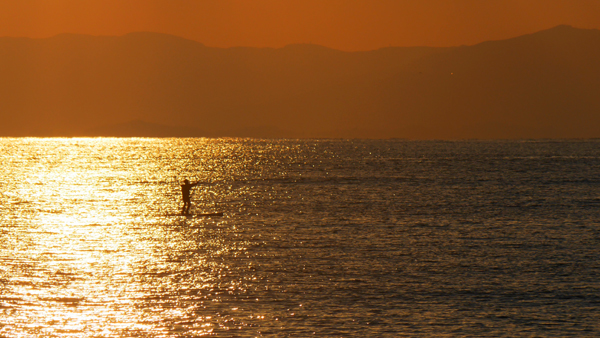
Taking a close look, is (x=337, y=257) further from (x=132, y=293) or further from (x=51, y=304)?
(x=51, y=304)

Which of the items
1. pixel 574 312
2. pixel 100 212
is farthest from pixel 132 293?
pixel 100 212

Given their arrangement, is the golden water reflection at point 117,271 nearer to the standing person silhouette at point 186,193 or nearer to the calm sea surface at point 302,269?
the calm sea surface at point 302,269

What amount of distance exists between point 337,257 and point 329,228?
1373 cm

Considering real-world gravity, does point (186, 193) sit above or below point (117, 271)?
above

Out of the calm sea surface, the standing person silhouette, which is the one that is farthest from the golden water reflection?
the standing person silhouette

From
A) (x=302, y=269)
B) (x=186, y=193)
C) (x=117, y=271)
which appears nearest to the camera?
(x=117, y=271)

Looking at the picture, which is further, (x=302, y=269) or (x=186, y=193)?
(x=186, y=193)

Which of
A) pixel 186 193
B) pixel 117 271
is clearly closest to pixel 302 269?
pixel 117 271

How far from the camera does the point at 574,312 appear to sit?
1129 inches

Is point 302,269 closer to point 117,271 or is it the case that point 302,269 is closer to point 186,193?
point 117,271

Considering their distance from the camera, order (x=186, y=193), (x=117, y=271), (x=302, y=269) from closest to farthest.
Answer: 1. (x=117, y=271)
2. (x=302, y=269)
3. (x=186, y=193)

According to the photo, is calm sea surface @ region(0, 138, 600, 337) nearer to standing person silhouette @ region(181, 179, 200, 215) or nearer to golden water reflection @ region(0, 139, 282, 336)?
golden water reflection @ region(0, 139, 282, 336)

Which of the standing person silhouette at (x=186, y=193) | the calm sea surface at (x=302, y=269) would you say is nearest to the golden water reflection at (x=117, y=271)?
the calm sea surface at (x=302, y=269)

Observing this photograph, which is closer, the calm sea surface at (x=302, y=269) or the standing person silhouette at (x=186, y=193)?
the calm sea surface at (x=302, y=269)
